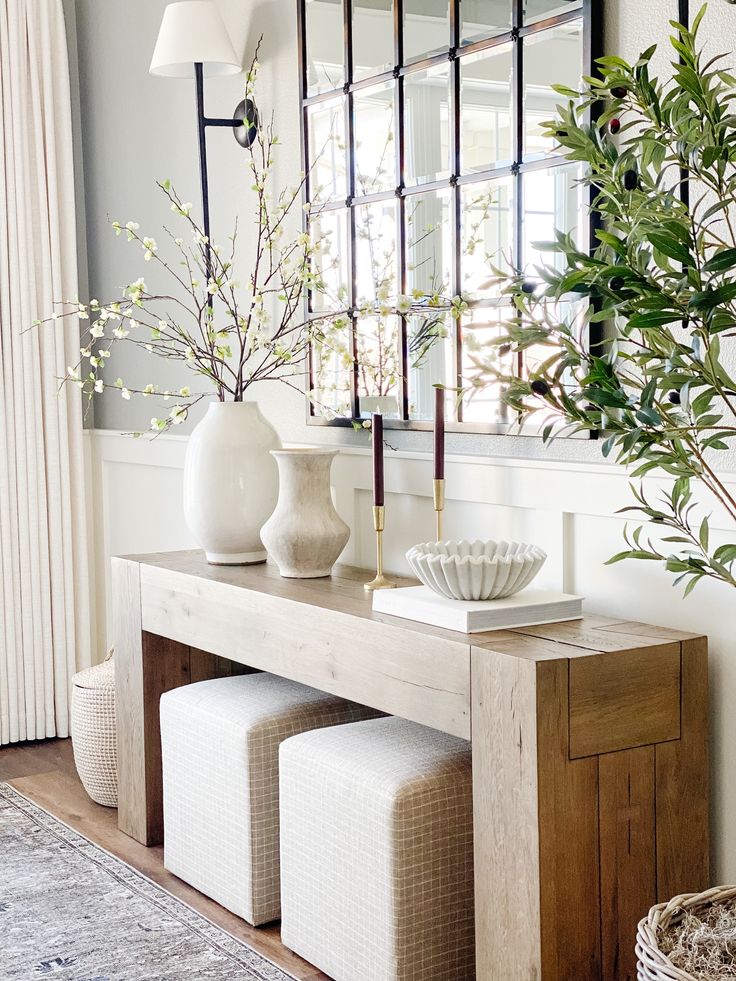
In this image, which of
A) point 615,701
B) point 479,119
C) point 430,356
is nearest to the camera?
point 615,701

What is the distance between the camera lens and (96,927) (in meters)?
2.49

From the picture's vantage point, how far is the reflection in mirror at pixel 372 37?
8.93 ft

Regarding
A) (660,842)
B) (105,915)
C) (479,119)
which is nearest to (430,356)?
(479,119)

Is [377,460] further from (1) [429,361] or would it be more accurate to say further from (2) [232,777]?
(2) [232,777]

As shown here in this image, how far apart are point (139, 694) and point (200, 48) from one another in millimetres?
1615

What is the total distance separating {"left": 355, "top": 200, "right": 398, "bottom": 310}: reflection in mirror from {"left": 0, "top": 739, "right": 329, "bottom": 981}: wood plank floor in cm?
136

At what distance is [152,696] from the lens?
118 inches

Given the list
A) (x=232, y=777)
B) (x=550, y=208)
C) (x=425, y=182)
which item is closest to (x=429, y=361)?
(x=425, y=182)

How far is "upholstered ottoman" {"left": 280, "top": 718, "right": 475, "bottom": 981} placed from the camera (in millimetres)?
2066

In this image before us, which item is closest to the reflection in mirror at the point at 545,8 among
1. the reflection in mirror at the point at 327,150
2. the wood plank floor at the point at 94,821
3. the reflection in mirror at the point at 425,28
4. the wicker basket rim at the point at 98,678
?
the reflection in mirror at the point at 425,28

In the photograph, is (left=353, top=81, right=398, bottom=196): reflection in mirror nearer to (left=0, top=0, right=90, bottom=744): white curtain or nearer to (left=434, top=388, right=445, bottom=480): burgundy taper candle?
(left=434, top=388, right=445, bottom=480): burgundy taper candle

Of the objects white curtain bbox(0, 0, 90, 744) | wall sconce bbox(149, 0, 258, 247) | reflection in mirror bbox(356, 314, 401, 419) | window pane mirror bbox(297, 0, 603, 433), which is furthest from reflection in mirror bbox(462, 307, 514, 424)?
white curtain bbox(0, 0, 90, 744)

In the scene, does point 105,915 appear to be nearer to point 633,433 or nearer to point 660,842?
point 660,842

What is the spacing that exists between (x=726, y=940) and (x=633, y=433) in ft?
2.40
